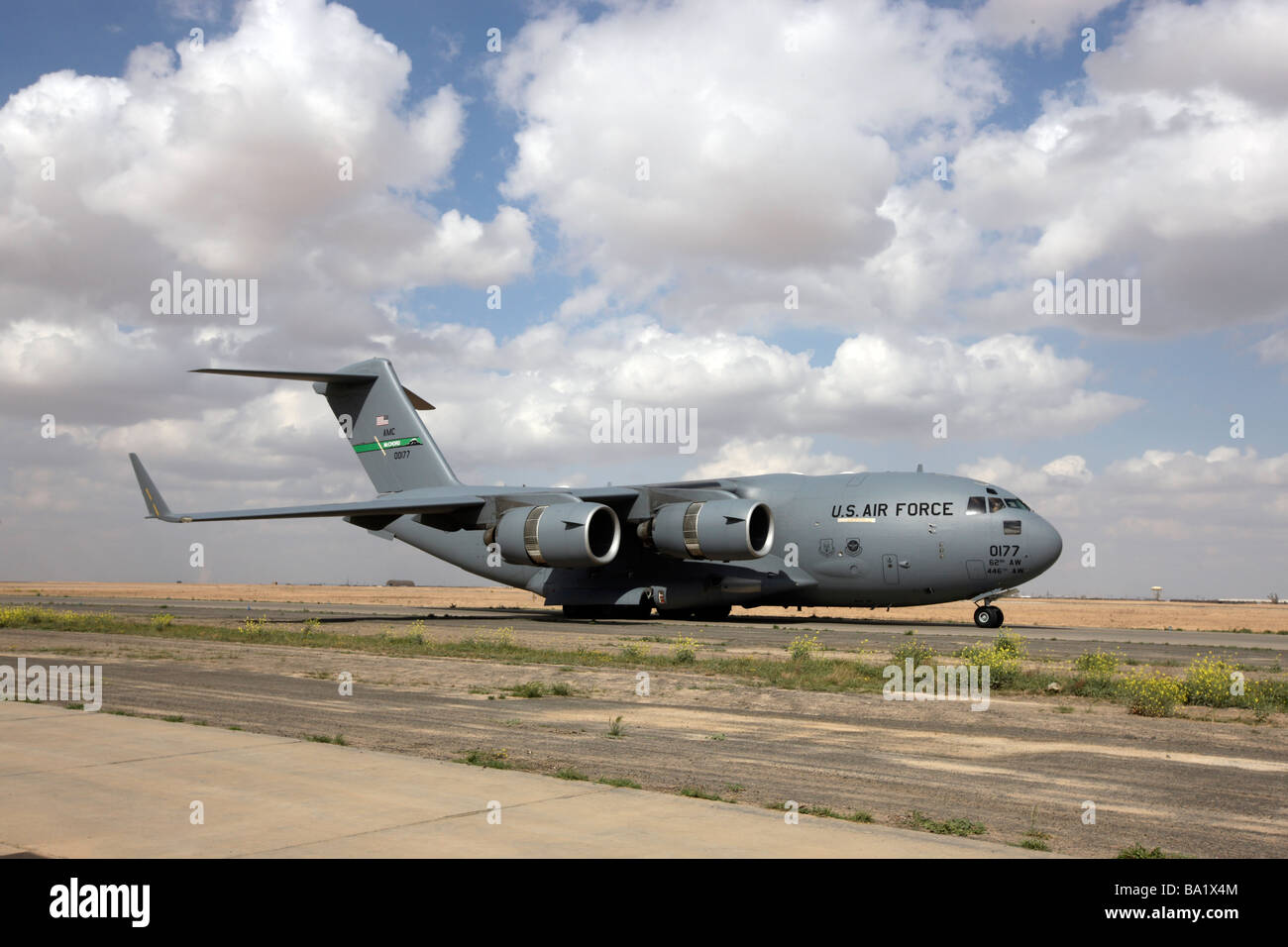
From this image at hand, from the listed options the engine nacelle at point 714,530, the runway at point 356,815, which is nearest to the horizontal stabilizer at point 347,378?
the engine nacelle at point 714,530

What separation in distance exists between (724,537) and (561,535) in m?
4.99

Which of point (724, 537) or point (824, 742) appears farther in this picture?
point (724, 537)

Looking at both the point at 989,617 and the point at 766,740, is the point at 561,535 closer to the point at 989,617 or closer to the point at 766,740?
the point at 989,617

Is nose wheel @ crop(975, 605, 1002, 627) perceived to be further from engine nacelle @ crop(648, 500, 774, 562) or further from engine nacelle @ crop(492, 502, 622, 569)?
engine nacelle @ crop(492, 502, 622, 569)

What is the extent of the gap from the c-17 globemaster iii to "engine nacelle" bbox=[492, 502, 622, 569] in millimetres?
44

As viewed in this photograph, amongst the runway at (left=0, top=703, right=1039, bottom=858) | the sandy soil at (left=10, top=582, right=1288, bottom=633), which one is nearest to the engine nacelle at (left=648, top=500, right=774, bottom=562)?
the sandy soil at (left=10, top=582, right=1288, bottom=633)

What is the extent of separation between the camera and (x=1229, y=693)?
13117 millimetres

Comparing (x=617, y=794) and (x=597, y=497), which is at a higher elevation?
(x=597, y=497)

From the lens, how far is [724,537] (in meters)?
29.3

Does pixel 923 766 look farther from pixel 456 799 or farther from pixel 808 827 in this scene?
pixel 456 799

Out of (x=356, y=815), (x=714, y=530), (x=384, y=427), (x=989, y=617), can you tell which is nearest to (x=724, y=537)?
(x=714, y=530)
